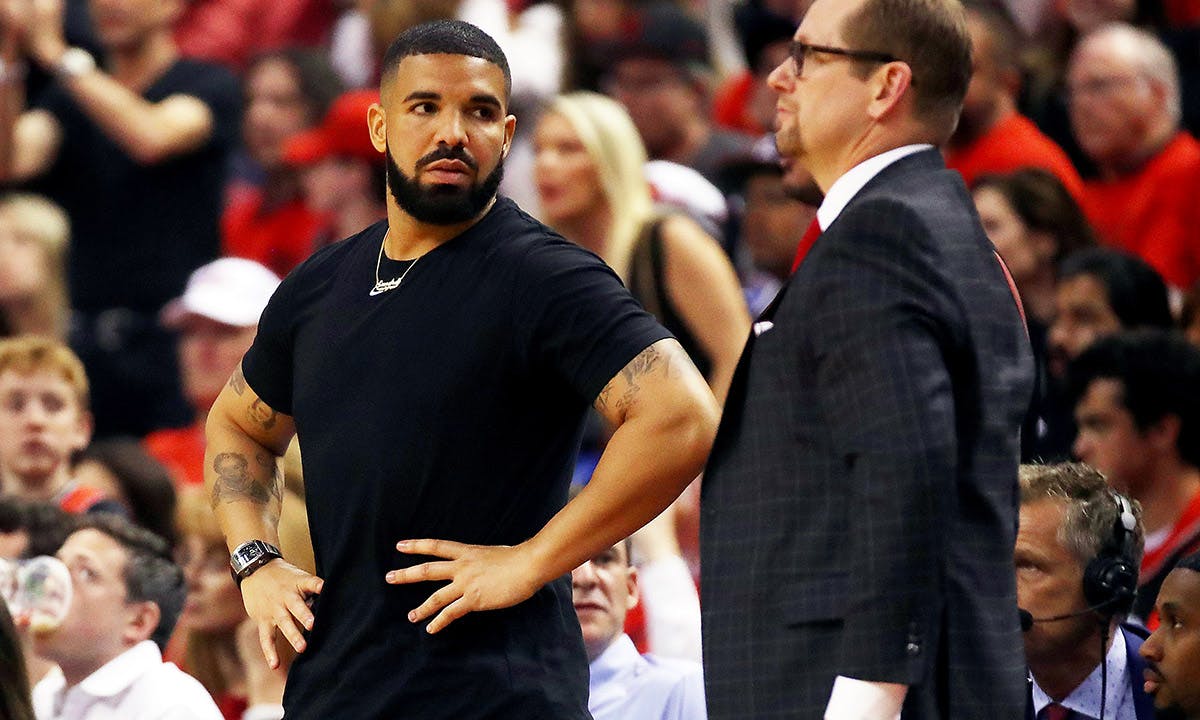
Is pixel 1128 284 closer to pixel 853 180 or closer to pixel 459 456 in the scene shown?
pixel 853 180

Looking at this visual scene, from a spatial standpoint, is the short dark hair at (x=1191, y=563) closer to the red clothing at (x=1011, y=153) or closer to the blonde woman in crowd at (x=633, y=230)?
the blonde woman in crowd at (x=633, y=230)

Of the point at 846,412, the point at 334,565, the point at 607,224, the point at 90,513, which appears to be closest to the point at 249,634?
the point at 90,513

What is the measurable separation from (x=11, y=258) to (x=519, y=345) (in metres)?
4.94

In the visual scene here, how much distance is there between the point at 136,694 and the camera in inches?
189

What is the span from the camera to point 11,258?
25.5 ft

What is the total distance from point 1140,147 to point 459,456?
4.60m

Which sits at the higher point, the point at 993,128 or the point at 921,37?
the point at 921,37

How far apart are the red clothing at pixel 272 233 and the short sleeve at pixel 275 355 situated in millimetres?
4735

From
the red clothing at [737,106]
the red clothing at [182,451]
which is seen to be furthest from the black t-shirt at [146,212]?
the red clothing at [737,106]

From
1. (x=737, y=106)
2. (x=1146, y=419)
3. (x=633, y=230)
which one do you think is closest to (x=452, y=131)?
(x=633, y=230)

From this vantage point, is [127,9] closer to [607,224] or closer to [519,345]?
[607,224]

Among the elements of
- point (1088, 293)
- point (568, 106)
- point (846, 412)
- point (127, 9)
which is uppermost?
point (127, 9)

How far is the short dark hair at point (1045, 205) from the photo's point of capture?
6.58 metres

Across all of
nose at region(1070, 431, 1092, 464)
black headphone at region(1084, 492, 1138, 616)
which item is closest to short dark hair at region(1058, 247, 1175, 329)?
nose at region(1070, 431, 1092, 464)
